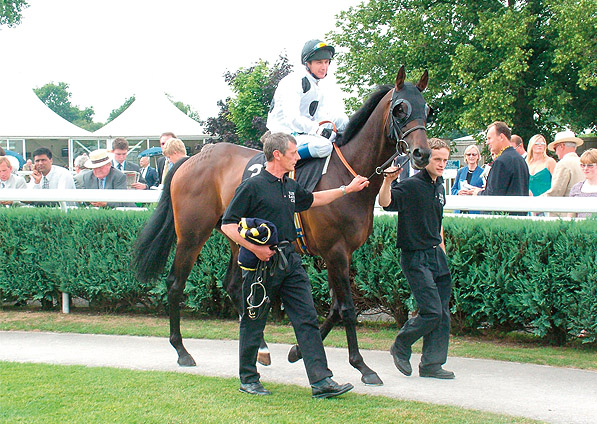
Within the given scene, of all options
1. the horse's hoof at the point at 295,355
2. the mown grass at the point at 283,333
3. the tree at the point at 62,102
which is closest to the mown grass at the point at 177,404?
the horse's hoof at the point at 295,355

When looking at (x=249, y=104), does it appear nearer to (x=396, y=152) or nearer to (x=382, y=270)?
(x=382, y=270)

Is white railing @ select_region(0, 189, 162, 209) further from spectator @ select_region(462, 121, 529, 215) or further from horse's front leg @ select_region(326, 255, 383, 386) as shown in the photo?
spectator @ select_region(462, 121, 529, 215)

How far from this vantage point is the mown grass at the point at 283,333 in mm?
5648

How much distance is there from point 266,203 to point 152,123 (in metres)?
31.0

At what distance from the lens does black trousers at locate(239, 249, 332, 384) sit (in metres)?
4.42

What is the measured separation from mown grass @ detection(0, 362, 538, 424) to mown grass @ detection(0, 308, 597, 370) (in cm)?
162

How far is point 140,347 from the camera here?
6086 mm

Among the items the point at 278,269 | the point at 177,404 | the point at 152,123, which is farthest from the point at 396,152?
the point at 152,123

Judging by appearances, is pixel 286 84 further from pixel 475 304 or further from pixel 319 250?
pixel 475 304

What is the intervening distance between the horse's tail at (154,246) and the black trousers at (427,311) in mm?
2390

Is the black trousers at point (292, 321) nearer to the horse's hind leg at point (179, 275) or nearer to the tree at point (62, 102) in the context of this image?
the horse's hind leg at point (179, 275)

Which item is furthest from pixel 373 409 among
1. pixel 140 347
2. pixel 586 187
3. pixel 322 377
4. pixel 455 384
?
pixel 586 187

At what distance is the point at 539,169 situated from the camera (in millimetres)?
8758

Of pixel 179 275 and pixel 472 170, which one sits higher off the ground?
pixel 472 170
